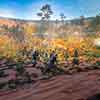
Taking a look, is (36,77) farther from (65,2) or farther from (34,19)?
(65,2)

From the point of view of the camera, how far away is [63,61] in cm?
1118

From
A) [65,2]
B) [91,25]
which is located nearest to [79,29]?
[91,25]

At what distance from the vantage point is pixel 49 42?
37.9 feet

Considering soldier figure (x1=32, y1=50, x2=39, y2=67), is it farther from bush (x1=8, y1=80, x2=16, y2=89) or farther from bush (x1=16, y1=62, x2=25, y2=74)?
bush (x1=8, y1=80, x2=16, y2=89)

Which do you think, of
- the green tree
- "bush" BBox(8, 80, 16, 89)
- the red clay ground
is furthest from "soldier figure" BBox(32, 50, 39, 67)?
"bush" BBox(8, 80, 16, 89)

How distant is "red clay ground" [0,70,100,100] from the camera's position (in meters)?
8.60

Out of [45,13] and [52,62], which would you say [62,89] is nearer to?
[52,62]

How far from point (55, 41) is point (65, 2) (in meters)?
1.59

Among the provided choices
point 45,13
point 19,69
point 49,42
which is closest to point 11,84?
point 19,69

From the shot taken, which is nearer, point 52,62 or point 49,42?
point 52,62

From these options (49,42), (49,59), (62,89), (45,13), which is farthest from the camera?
(49,42)

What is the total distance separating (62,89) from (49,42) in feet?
9.38

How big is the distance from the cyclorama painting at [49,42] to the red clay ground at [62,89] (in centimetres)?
4

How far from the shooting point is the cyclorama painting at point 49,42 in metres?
10.6
